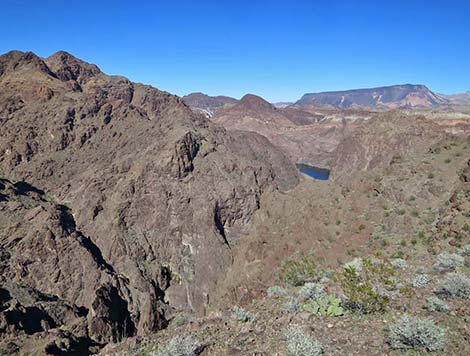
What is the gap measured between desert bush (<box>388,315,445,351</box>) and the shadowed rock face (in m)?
26.1

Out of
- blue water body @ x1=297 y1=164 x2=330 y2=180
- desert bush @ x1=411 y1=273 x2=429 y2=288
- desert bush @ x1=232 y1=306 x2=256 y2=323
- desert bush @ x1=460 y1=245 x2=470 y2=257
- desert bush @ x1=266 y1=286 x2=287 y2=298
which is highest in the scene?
desert bush @ x1=460 y1=245 x2=470 y2=257

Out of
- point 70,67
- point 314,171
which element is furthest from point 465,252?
point 314,171

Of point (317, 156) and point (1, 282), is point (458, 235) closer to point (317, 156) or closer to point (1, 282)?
point (1, 282)

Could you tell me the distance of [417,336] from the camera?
26.3ft

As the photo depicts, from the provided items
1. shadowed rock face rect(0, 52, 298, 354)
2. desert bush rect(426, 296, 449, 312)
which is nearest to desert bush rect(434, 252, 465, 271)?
desert bush rect(426, 296, 449, 312)

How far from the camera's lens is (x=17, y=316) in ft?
90.4

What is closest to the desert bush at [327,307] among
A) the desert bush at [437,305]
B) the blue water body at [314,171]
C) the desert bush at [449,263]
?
the desert bush at [437,305]

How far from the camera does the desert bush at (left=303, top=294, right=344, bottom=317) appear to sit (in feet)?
34.6

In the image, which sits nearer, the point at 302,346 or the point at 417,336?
the point at 417,336

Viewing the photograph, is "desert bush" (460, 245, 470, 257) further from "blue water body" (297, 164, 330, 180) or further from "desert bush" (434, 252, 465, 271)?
"blue water body" (297, 164, 330, 180)

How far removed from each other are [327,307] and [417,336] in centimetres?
325

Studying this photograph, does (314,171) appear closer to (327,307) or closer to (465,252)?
(465,252)

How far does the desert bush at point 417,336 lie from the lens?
792 centimetres

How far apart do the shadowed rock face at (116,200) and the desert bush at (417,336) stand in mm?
26125
